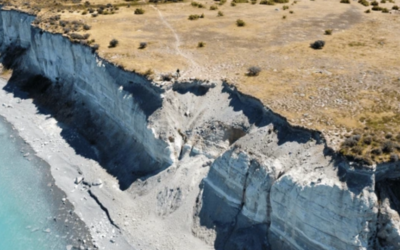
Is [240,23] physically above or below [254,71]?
below

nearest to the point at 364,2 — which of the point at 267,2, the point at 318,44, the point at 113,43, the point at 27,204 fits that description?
the point at 267,2

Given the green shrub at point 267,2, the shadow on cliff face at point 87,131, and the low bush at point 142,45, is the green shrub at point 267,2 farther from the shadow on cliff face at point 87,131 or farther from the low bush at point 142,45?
the shadow on cliff face at point 87,131

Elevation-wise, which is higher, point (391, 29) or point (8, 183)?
point (391, 29)

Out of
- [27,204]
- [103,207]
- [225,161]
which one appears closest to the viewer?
[225,161]

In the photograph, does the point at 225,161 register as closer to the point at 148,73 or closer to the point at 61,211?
the point at 148,73

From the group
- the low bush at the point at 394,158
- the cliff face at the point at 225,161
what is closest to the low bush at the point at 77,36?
the cliff face at the point at 225,161

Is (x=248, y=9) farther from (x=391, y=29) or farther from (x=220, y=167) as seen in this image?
(x=220, y=167)

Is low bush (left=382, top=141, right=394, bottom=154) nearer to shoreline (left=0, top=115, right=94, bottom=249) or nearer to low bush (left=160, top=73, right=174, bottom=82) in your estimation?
low bush (left=160, top=73, right=174, bottom=82)

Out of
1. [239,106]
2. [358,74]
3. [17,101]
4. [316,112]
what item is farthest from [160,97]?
[17,101]
